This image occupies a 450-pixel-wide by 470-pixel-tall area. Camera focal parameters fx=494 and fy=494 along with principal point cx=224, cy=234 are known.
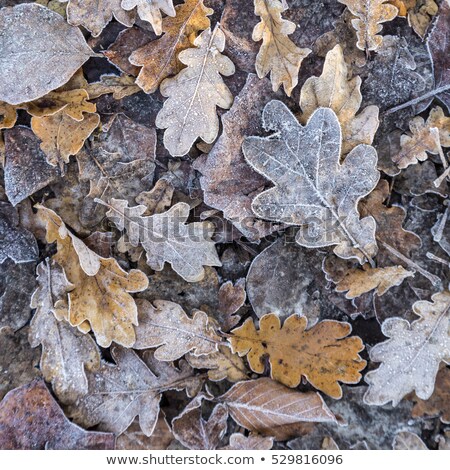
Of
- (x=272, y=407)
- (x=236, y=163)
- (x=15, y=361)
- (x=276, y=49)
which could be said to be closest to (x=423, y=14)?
(x=276, y=49)

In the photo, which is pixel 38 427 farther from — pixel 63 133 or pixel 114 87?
pixel 114 87

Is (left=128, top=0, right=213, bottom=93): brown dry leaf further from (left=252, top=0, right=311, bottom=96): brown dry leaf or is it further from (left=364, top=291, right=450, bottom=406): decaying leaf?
(left=364, top=291, right=450, bottom=406): decaying leaf

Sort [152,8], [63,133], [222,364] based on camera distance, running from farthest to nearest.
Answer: [222,364] < [63,133] < [152,8]

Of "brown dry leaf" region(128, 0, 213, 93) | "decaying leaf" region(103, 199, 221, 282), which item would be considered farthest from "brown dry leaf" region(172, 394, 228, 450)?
"brown dry leaf" region(128, 0, 213, 93)

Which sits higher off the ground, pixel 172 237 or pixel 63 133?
pixel 63 133
